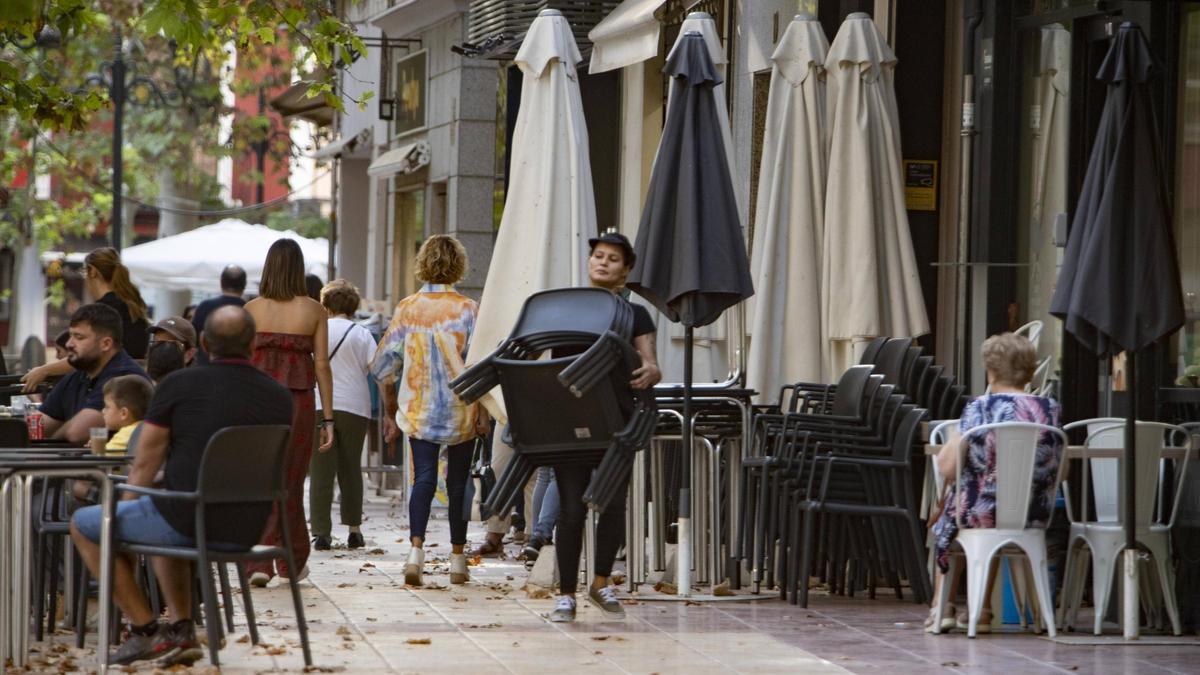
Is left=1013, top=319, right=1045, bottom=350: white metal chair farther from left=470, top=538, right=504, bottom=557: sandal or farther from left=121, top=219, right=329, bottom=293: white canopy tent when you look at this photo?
left=121, top=219, right=329, bottom=293: white canopy tent

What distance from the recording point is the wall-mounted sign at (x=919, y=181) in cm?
Answer: 1312

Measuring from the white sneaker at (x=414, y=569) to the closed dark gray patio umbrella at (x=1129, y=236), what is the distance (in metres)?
3.89

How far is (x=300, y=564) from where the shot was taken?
10.9 metres

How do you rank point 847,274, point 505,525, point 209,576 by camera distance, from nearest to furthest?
point 209,576 < point 847,274 < point 505,525

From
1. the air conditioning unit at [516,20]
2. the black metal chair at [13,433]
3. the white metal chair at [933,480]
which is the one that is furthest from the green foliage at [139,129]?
the black metal chair at [13,433]

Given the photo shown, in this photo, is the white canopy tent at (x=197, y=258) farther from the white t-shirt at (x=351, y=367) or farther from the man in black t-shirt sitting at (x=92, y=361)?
the man in black t-shirt sitting at (x=92, y=361)

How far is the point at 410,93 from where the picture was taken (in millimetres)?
24484

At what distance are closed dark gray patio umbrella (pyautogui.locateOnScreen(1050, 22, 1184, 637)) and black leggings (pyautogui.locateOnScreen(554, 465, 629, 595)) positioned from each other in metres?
2.33

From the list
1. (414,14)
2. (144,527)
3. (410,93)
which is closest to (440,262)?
(144,527)

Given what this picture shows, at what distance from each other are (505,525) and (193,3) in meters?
4.25

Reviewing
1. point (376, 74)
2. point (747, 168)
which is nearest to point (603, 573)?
point (747, 168)

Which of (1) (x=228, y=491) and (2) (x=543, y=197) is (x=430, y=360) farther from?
(1) (x=228, y=491)

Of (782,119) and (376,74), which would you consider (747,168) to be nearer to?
(782,119)

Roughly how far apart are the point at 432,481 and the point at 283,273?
1537 millimetres
